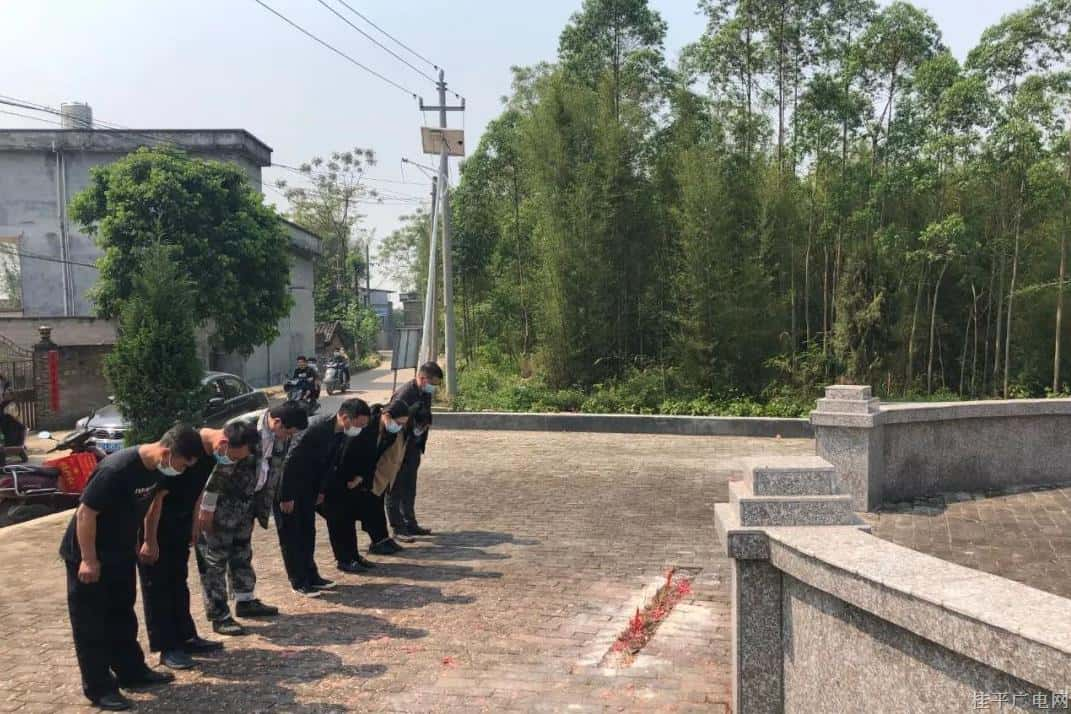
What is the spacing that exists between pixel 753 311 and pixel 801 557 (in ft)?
39.5

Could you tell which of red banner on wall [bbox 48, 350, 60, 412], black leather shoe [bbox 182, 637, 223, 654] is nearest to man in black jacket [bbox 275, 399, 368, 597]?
black leather shoe [bbox 182, 637, 223, 654]

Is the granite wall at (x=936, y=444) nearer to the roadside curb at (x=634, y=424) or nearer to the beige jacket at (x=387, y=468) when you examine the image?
the beige jacket at (x=387, y=468)

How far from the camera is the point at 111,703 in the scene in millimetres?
3758

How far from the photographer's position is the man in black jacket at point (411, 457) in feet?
22.3

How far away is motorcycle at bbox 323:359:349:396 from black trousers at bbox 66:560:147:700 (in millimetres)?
19629

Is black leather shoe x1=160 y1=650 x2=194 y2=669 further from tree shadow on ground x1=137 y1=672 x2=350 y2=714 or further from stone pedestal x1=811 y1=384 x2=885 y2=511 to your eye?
stone pedestal x1=811 y1=384 x2=885 y2=511

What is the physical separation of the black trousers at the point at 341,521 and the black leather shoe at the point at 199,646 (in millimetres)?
1410

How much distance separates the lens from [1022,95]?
11961mm

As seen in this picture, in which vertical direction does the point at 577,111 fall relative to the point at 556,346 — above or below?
above

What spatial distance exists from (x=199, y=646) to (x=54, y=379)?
14.6m

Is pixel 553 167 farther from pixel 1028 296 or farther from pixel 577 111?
pixel 1028 296

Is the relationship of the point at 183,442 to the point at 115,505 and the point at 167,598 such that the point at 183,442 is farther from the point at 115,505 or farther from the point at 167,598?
the point at 167,598

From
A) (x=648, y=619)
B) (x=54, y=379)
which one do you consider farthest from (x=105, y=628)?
(x=54, y=379)

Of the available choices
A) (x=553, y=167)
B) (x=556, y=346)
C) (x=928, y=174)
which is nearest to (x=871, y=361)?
(x=928, y=174)
